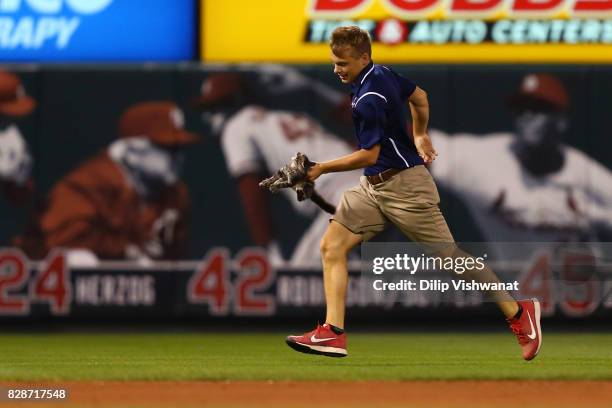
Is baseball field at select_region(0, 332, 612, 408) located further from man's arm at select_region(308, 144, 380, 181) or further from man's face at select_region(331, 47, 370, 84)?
man's face at select_region(331, 47, 370, 84)

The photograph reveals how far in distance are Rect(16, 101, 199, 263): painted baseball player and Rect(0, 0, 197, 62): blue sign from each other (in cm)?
90

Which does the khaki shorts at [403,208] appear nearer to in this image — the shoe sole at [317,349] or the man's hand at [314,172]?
the man's hand at [314,172]

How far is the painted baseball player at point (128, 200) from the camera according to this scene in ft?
53.0

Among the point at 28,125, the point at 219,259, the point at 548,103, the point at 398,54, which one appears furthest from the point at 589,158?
the point at 28,125

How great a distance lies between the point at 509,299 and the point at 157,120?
7.62 meters

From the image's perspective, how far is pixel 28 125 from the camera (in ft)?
52.9

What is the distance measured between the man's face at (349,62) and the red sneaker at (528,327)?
6.19 feet

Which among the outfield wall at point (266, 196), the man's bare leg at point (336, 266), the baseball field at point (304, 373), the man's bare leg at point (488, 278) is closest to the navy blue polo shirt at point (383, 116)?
the man's bare leg at point (336, 266)

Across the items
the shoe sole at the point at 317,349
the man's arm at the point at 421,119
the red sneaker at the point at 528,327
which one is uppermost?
the man's arm at the point at 421,119

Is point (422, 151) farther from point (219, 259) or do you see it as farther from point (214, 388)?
point (219, 259)

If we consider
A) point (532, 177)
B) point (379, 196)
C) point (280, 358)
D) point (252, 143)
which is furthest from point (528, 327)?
point (252, 143)

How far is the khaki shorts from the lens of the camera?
9461mm

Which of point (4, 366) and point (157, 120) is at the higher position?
point (157, 120)

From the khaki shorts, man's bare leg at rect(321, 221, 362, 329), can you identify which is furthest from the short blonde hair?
man's bare leg at rect(321, 221, 362, 329)
